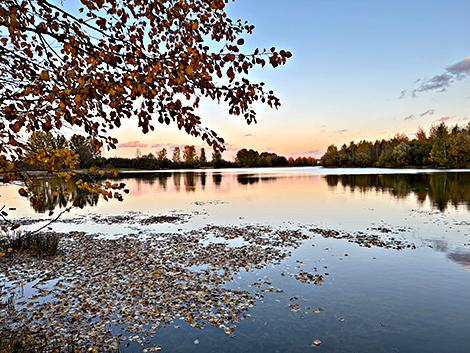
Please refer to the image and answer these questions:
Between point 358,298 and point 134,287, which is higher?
point 134,287

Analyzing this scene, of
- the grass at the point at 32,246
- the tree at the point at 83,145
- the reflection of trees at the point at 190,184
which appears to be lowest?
the reflection of trees at the point at 190,184

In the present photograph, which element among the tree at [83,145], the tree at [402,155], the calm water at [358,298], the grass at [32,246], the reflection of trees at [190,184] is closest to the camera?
the tree at [83,145]

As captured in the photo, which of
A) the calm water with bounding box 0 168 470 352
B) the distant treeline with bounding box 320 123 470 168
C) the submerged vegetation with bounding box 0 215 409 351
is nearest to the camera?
the calm water with bounding box 0 168 470 352

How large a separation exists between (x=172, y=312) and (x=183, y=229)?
416 inches

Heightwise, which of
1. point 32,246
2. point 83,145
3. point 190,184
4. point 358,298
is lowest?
point 358,298

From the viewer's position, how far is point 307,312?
792cm

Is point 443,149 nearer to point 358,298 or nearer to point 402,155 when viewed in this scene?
point 402,155

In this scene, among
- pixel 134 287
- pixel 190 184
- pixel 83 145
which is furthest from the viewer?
pixel 190 184

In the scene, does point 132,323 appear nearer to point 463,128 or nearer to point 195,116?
point 195,116

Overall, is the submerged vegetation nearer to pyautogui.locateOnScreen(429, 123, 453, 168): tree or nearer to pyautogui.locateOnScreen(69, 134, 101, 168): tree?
pyautogui.locateOnScreen(69, 134, 101, 168): tree

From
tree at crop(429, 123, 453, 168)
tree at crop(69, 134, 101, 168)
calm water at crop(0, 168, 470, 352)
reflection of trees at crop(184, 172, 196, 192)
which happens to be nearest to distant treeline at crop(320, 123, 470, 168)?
tree at crop(429, 123, 453, 168)

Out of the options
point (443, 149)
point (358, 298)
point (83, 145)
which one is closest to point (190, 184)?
point (83, 145)

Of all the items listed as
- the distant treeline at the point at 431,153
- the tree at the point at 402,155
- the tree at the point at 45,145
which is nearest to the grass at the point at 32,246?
the tree at the point at 45,145

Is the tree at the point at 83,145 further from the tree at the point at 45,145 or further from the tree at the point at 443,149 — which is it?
the tree at the point at 443,149
